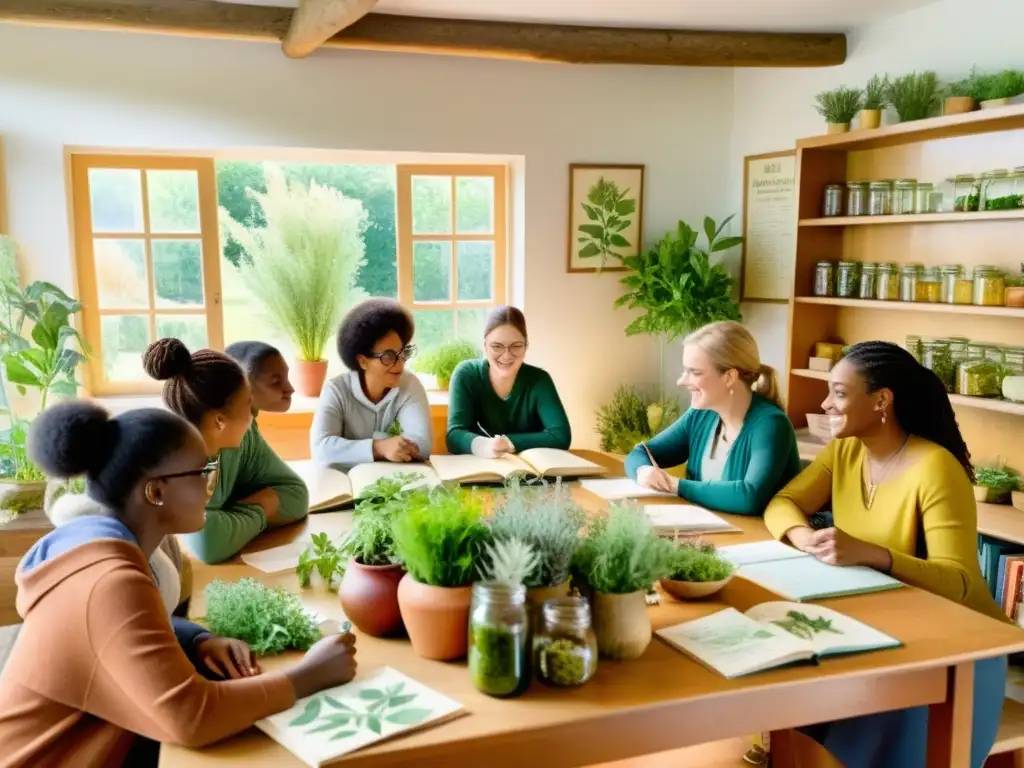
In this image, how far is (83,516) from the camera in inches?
50.4

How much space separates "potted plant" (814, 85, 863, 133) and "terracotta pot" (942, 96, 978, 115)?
55cm

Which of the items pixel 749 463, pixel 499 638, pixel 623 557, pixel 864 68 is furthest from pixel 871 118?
pixel 499 638

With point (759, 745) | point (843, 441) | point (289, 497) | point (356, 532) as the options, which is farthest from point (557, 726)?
point (759, 745)

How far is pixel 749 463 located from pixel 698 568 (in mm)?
823

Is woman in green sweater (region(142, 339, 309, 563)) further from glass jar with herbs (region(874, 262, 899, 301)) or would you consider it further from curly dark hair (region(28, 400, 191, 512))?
glass jar with herbs (region(874, 262, 899, 301))

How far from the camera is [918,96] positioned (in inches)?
136

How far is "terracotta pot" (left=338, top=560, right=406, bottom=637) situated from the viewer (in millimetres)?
1418

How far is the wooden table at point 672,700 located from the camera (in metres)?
1.16

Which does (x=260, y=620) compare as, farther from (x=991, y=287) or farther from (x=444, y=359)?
(x=444, y=359)

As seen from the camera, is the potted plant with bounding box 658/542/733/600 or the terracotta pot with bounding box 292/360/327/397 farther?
the terracotta pot with bounding box 292/360/327/397

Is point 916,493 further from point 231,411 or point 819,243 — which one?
point 819,243

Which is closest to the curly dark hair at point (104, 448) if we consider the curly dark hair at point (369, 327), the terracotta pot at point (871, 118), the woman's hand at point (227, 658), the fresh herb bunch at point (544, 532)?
the woman's hand at point (227, 658)

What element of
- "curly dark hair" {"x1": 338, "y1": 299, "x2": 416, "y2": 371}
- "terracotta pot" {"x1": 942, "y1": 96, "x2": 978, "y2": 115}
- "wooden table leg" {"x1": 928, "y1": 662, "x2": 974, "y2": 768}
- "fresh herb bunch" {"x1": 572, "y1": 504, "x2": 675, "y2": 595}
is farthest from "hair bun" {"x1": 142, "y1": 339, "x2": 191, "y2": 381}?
"terracotta pot" {"x1": 942, "y1": 96, "x2": 978, "y2": 115}

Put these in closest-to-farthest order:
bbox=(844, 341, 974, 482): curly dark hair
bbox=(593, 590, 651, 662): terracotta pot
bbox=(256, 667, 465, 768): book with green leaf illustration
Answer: bbox=(256, 667, 465, 768): book with green leaf illustration
bbox=(593, 590, 651, 662): terracotta pot
bbox=(844, 341, 974, 482): curly dark hair
